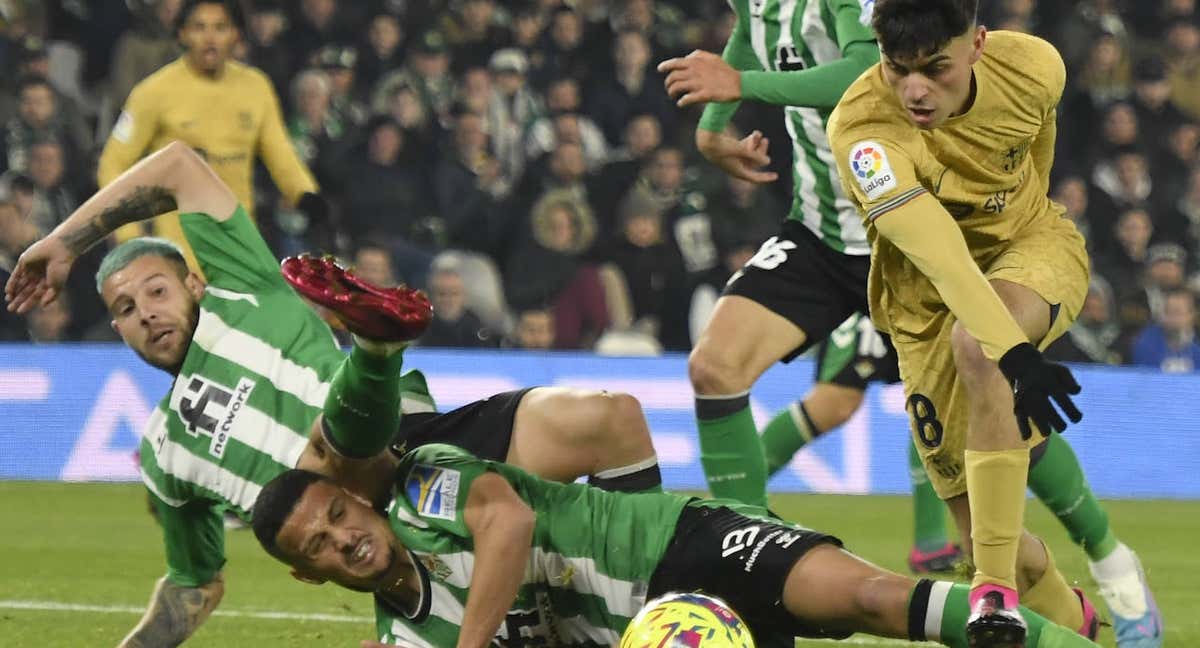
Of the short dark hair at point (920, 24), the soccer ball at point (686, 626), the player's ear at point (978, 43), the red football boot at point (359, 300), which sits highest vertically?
the short dark hair at point (920, 24)

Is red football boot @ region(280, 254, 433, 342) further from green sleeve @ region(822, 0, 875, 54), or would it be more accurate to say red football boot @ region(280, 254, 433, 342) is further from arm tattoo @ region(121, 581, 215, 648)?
green sleeve @ region(822, 0, 875, 54)

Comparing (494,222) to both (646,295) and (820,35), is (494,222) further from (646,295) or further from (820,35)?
(820,35)

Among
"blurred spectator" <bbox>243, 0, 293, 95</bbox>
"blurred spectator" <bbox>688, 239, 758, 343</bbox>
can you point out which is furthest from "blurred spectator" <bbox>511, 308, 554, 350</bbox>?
"blurred spectator" <bbox>243, 0, 293, 95</bbox>

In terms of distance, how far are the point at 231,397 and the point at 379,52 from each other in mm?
9116

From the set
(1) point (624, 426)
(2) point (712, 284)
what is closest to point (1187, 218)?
(2) point (712, 284)

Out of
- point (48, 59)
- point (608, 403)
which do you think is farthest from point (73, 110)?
point (608, 403)

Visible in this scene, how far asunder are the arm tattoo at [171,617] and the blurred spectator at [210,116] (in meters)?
4.18

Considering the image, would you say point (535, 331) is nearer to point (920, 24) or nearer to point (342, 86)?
point (342, 86)

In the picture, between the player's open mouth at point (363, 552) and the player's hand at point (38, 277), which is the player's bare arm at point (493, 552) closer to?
the player's open mouth at point (363, 552)


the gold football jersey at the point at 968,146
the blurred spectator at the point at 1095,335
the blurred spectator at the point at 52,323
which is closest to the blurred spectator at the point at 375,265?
the blurred spectator at the point at 52,323

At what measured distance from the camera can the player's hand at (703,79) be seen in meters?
5.88

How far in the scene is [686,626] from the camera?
4.36 m

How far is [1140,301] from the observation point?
44.1ft

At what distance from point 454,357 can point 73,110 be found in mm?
4074
